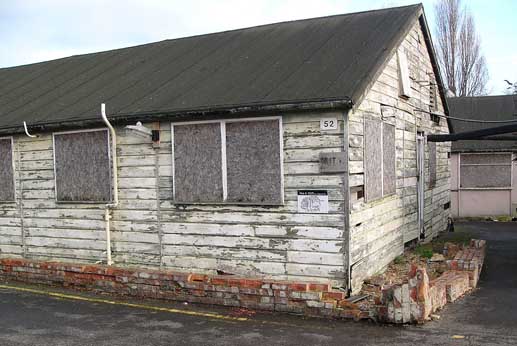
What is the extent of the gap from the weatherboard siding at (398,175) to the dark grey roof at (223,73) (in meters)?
0.63

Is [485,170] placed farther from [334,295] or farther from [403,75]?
[334,295]

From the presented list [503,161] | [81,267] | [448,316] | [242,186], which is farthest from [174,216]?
[503,161]

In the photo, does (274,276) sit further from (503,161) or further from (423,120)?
(503,161)

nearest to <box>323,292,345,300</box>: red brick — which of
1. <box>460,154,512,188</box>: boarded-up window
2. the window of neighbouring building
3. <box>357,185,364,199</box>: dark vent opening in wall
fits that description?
<box>357,185,364,199</box>: dark vent opening in wall

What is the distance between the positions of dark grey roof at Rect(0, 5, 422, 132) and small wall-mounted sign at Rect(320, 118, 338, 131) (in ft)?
1.10

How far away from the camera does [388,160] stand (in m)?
10.1

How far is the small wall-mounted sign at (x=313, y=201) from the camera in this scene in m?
7.80

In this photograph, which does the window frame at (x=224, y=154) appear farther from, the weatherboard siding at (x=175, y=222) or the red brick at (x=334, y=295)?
the red brick at (x=334, y=295)

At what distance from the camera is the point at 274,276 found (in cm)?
820

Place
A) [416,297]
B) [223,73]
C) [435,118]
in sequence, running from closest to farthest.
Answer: [416,297] < [223,73] < [435,118]

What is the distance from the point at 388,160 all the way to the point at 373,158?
116 centimetres

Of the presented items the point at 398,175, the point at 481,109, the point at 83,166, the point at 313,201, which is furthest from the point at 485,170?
the point at 83,166

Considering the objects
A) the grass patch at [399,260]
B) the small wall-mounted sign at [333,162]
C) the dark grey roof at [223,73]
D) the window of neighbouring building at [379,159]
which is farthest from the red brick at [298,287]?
the grass patch at [399,260]

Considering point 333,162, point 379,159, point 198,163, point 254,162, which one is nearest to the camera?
point 333,162
